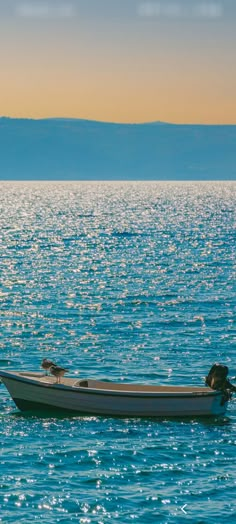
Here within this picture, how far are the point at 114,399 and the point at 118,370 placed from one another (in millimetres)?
9628

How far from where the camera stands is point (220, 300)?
79.7m

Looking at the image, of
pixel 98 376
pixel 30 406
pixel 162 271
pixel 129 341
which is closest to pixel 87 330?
pixel 129 341

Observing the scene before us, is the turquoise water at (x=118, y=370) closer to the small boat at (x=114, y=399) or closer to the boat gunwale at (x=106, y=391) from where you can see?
the small boat at (x=114, y=399)

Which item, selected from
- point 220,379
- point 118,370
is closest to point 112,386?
point 220,379

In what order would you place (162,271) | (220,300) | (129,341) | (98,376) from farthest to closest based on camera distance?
(162,271)
(220,300)
(129,341)
(98,376)

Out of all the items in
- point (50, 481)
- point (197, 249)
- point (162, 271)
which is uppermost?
point (197, 249)

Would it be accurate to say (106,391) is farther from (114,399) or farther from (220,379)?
(220,379)

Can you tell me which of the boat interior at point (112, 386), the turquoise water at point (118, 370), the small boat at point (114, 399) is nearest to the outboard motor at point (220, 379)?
the small boat at point (114, 399)

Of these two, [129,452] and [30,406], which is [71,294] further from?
[129,452]

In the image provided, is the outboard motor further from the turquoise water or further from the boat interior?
the turquoise water

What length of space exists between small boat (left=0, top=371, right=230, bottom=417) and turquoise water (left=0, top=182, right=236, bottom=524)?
547 mm

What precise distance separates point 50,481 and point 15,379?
983 centimetres

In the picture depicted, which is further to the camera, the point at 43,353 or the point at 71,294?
the point at 71,294

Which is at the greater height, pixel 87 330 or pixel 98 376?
pixel 87 330
